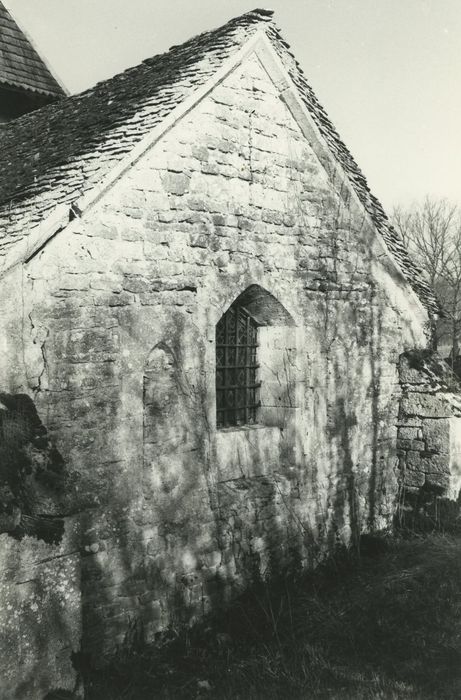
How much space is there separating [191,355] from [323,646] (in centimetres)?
279

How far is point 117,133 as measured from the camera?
5684 mm

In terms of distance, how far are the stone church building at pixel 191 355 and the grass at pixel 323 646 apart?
0.97ft

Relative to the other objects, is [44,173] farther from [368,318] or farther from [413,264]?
[413,264]

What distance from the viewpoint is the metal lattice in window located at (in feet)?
21.2

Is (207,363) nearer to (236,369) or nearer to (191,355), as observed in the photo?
(191,355)

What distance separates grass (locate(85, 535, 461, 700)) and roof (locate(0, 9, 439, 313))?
3527 mm

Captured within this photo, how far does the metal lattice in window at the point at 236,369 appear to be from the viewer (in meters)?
6.45

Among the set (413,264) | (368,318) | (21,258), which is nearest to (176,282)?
(21,258)

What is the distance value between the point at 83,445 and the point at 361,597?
10.5 ft

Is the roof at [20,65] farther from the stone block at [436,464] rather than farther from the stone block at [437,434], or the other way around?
the stone block at [436,464]

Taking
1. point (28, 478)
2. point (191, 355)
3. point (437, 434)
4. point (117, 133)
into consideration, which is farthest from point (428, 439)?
point (28, 478)

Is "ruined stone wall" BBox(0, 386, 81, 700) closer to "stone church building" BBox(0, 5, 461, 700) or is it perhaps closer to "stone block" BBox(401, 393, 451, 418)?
"stone church building" BBox(0, 5, 461, 700)

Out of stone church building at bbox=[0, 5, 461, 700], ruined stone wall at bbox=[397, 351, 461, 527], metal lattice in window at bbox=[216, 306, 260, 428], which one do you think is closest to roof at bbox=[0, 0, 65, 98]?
stone church building at bbox=[0, 5, 461, 700]

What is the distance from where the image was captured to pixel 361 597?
239 inches
